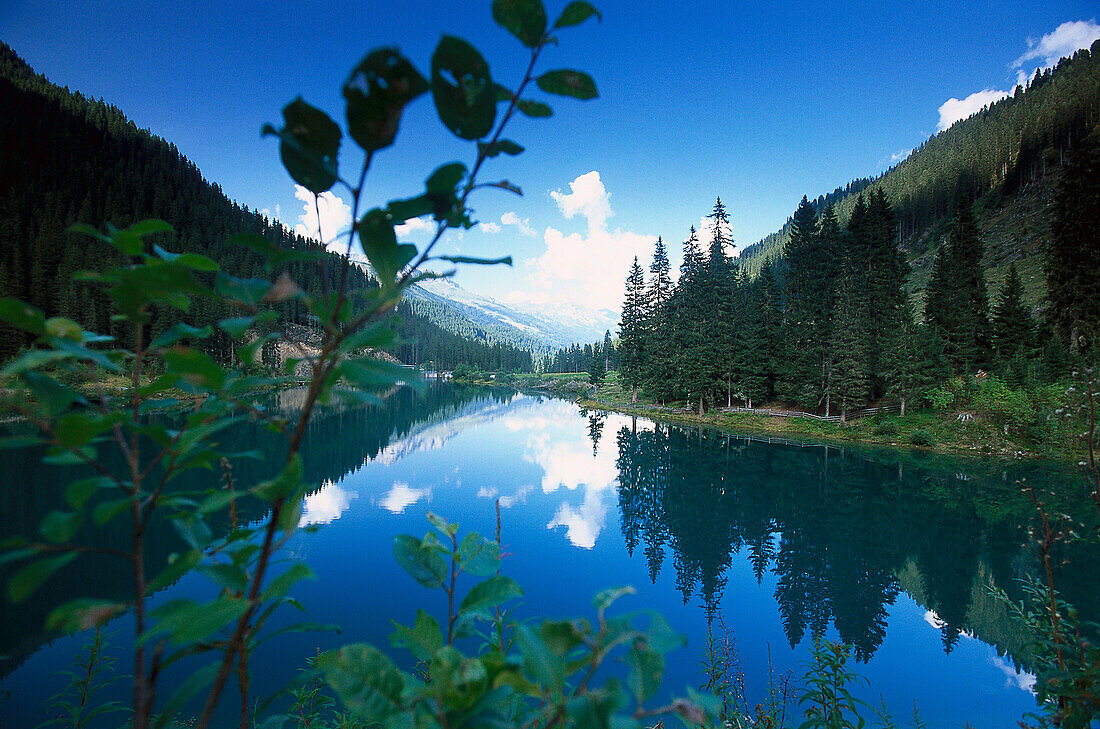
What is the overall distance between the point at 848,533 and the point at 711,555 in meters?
4.77

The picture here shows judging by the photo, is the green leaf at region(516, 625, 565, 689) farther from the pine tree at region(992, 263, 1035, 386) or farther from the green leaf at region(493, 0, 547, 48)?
the pine tree at region(992, 263, 1035, 386)

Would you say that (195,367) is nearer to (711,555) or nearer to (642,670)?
(642,670)

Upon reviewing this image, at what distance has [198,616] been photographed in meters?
0.52

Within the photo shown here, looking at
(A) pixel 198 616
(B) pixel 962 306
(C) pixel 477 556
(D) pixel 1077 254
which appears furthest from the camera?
(B) pixel 962 306

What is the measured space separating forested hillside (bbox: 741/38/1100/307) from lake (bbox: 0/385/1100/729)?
46.6 meters

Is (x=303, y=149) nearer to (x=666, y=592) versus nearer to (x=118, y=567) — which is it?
(x=666, y=592)

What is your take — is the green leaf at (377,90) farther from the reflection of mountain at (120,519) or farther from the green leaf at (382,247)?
the reflection of mountain at (120,519)

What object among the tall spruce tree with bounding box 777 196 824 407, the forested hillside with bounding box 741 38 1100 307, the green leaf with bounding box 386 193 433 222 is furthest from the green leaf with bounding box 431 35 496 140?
the forested hillside with bounding box 741 38 1100 307

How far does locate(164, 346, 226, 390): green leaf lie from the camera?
1.85 ft

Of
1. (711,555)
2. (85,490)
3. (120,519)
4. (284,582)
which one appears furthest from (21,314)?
(120,519)

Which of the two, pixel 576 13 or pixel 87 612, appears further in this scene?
pixel 576 13

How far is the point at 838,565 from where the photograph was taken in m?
11.4

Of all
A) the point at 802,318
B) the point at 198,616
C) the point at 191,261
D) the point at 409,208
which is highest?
the point at 802,318

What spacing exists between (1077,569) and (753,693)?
10.3 m
